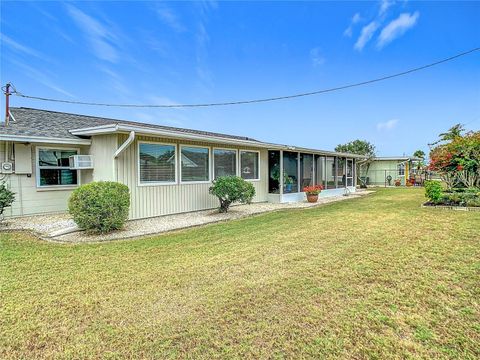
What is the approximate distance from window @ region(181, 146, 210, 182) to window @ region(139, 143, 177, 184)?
390mm

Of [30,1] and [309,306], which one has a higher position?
[30,1]

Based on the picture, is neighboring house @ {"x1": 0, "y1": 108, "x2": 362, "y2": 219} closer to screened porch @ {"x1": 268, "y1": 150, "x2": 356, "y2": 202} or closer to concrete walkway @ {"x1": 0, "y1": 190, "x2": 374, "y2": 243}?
concrete walkway @ {"x1": 0, "y1": 190, "x2": 374, "y2": 243}

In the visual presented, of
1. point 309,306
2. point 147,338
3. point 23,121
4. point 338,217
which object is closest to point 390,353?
point 309,306

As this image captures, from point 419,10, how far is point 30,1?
14.9 metres

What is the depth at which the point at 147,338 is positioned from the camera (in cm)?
237

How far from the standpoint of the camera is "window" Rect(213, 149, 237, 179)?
10102 mm

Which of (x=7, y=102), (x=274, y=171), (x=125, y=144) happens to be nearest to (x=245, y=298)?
(x=125, y=144)

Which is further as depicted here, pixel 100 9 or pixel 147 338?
pixel 100 9

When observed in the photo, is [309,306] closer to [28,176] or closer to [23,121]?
[28,176]

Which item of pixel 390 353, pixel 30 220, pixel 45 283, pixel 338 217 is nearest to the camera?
pixel 390 353

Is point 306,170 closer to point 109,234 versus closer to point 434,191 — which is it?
point 434,191

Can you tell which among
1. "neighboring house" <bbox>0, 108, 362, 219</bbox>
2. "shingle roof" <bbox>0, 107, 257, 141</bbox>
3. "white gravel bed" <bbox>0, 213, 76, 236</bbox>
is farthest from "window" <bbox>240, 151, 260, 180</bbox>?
"white gravel bed" <bbox>0, 213, 76, 236</bbox>

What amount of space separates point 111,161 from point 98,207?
1.87 metres

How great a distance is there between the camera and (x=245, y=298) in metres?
3.05
